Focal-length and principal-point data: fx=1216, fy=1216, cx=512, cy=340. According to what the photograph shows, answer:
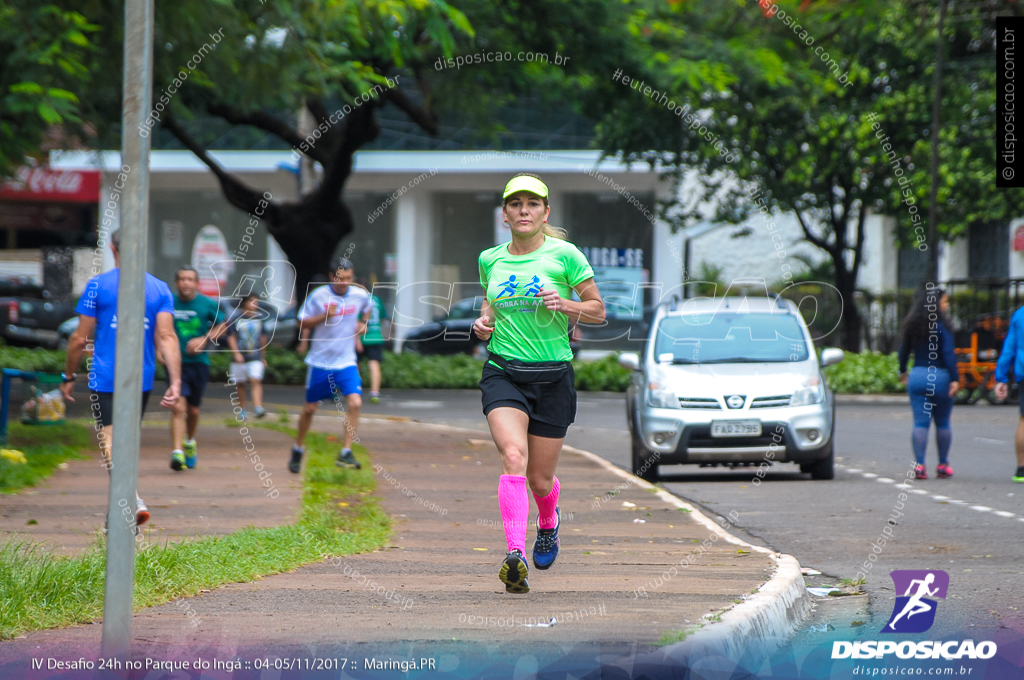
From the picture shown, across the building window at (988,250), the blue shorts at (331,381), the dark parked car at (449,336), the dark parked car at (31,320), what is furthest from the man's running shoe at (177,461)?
the building window at (988,250)

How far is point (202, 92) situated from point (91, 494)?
34.5 feet

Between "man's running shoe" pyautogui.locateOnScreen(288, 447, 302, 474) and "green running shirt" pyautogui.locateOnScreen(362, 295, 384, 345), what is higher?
"green running shirt" pyautogui.locateOnScreen(362, 295, 384, 345)

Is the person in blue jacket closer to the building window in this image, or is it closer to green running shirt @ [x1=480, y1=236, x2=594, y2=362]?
green running shirt @ [x1=480, y1=236, x2=594, y2=362]

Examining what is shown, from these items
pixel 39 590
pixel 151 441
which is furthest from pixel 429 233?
pixel 39 590

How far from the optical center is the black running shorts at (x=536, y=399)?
569 cm

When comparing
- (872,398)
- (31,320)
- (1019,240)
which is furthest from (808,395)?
(31,320)

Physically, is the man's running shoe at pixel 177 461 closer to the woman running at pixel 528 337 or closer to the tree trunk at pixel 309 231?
the woman running at pixel 528 337

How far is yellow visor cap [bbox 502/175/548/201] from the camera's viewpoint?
565 centimetres

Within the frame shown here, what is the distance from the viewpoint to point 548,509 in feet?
19.9

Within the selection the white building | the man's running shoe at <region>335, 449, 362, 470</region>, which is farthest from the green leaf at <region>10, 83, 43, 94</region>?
the white building

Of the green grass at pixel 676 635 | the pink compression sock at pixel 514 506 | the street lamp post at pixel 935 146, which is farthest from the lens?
the street lamp post at pixel 935 146

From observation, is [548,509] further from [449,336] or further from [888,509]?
[449,336]

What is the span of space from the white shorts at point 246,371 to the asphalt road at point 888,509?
52.0 inches

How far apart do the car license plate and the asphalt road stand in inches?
19.1
